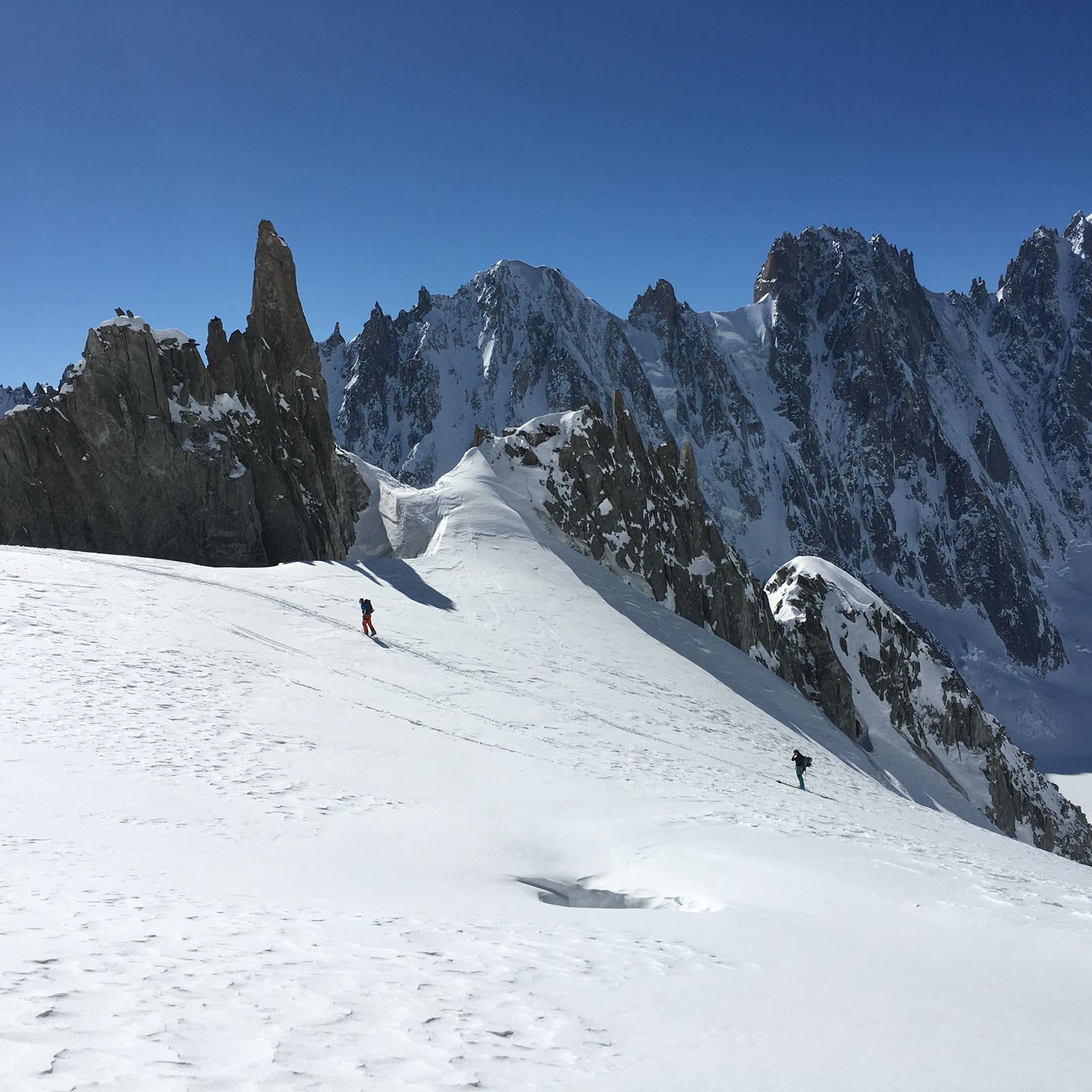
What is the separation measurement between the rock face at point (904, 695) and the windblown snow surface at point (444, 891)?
107 ft

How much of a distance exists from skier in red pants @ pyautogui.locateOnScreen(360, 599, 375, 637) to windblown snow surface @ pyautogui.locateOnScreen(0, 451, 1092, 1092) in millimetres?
586

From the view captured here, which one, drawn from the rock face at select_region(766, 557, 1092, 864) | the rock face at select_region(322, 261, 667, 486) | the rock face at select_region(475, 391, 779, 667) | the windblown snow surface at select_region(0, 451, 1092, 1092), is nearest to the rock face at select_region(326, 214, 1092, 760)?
the rock face at select_region(322, 261, 667, 486)

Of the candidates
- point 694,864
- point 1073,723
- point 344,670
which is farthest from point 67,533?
point 1073,723

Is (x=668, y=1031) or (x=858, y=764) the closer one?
(x=668, y=1031)

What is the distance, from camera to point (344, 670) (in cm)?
1883

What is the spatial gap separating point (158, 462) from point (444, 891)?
3087 cm

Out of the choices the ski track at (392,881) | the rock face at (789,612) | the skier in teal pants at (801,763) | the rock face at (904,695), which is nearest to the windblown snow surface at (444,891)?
the ski track at (392,881)

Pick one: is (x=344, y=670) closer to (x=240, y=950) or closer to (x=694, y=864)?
(x=694, y=864)

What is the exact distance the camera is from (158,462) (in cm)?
3375

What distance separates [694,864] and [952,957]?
336 centimetres

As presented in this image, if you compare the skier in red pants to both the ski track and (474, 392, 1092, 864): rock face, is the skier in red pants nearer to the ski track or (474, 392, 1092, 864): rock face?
the ski track

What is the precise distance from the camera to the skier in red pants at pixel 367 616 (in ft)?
72.6

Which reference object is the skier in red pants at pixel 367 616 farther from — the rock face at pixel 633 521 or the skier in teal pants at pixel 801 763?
the rock face at pixel 633 521

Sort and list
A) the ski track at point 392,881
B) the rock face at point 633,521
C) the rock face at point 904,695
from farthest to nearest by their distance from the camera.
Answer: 1. the rock face at point 904,695
2. the rock face at point 633,521
3. the ski track at point 392,881
